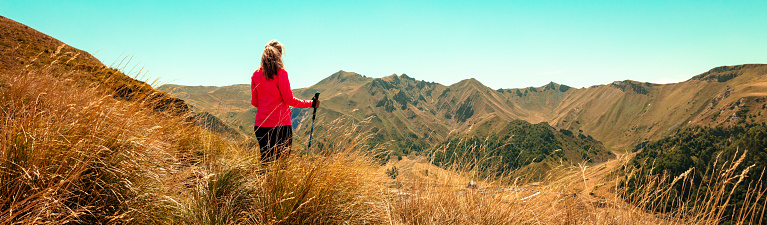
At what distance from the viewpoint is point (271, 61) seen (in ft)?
14.3

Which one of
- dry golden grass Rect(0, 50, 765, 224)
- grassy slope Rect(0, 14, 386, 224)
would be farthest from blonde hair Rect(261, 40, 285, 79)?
grassy slope Rect(0, 14, 386, 224)

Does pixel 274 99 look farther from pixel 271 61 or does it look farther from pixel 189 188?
pixel 189 188

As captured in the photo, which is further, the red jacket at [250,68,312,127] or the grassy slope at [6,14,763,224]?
the red jacket at [250,68,312,127]

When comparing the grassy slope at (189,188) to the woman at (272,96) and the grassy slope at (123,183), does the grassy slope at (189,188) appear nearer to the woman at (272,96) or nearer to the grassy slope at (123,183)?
the grassy slope at (123,183)

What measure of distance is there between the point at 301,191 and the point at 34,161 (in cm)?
175

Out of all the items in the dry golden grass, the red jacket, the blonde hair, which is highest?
the blonde hair

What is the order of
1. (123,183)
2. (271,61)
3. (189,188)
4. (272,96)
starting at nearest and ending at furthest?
(123,183), (189,188), (271,61), (272,96)

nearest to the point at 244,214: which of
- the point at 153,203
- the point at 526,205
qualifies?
the point at 153,203

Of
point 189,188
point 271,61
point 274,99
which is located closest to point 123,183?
point 189,188

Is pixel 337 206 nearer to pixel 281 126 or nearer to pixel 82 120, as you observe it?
pixel 281 126

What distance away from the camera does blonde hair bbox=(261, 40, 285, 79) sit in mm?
4332

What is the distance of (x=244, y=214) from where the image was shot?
9.56 feet

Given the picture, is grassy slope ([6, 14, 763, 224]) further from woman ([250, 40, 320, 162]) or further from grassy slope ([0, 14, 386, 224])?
woman ([250, 40, 320, 162])

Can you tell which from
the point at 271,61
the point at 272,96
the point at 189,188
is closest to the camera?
the point at 189,188
